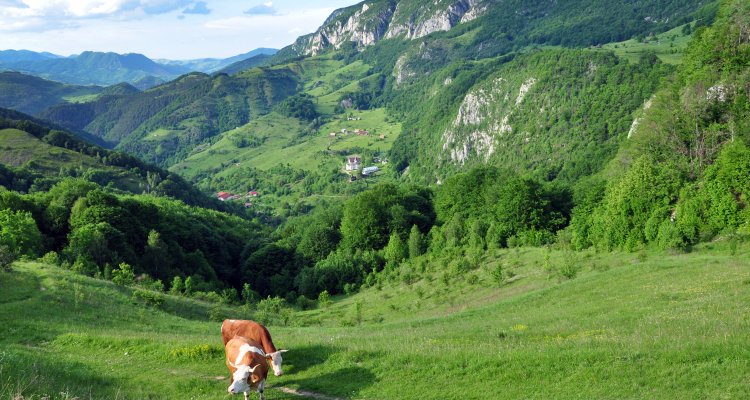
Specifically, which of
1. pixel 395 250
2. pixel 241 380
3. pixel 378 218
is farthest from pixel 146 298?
pixel 378 218

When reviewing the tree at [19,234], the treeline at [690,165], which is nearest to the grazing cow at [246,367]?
the treeline at [690,165]

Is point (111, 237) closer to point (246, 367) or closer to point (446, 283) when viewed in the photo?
point (446, 283)

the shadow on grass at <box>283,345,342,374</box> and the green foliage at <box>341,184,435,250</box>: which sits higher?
the shadow on grass at <box>283,345,342,374</box>

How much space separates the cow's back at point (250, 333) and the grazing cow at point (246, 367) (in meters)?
1.52

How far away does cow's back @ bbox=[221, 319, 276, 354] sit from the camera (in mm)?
19656

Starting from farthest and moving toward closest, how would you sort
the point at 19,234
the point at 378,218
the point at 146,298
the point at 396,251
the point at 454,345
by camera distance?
the point at 378,218 → the point at 396,251 → the point at 19,234 → the point at 146,298 → the point at 454,345

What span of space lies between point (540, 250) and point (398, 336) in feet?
135

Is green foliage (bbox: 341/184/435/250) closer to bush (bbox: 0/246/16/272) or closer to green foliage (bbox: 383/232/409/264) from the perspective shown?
green foliage (bbox: 383/232/409/264)

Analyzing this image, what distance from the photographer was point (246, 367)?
16.4 m

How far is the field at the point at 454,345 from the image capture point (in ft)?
54.3

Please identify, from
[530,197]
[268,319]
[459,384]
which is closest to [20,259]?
[268,319]

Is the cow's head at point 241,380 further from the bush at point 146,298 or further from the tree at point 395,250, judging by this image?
the tree at point 395,250

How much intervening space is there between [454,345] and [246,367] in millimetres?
9590

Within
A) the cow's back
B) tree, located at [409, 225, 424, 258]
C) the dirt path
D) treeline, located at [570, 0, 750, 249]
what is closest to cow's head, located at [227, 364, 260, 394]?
the dirt path
